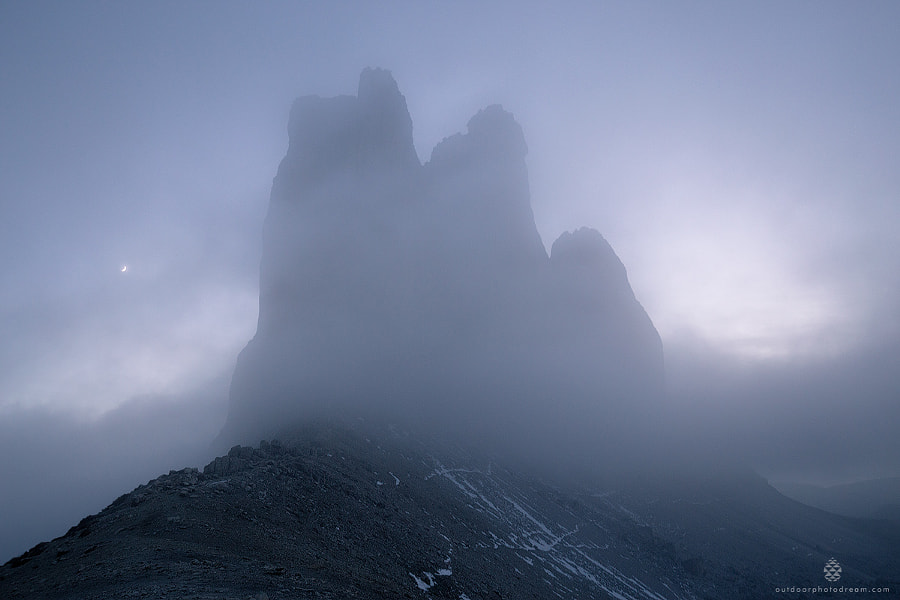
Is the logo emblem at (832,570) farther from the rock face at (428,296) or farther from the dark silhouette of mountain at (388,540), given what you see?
the rock face at (428,296)

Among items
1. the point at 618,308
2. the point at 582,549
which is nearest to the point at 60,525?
the point at 582,549

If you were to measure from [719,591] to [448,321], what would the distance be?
98.6 m

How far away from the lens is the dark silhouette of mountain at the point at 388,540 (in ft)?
61.8

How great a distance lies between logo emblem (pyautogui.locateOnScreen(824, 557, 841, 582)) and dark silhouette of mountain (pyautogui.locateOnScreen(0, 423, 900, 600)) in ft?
5.84

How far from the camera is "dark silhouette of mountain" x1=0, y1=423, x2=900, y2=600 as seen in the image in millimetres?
18828

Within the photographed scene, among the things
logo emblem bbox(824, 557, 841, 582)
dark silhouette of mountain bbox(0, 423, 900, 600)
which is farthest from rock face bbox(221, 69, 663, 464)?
logo emblem bbox(824, 557, 841, 582)

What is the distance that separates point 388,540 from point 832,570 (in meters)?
108

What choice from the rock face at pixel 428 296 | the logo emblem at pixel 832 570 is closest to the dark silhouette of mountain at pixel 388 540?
the logo emblem at pixel 832 570

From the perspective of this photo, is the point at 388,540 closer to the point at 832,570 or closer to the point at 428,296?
the point at 832,570

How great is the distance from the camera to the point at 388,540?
32469 mm

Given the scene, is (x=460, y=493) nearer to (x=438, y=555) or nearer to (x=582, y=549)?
(x=582, y=549)

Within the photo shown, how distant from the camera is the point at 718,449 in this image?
554 feet

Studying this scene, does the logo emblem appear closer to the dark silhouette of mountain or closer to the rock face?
the dark silhouette of mountain

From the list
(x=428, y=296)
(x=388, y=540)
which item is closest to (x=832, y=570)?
(x=388, y=540)
